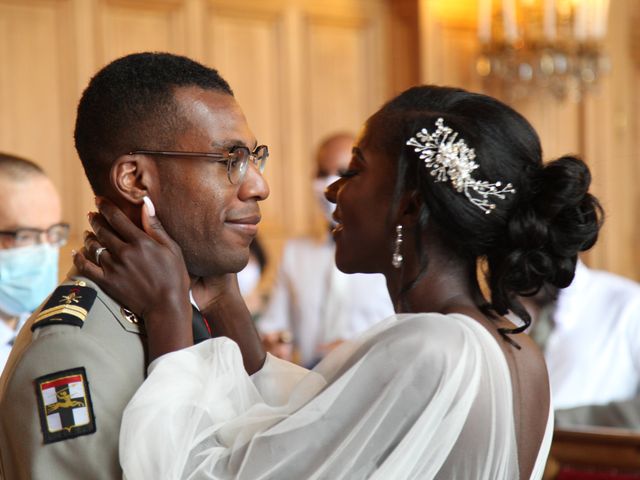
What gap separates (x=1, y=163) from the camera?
304 cm

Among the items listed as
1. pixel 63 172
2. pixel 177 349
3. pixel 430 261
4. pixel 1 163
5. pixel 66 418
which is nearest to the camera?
pixel 66 418

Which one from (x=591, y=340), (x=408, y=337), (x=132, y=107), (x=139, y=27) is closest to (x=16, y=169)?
(x=132, y=107)

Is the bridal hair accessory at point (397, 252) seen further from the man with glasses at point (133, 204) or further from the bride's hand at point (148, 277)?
the bride's hand at point (148, 277)

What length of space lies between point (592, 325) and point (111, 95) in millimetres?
2935

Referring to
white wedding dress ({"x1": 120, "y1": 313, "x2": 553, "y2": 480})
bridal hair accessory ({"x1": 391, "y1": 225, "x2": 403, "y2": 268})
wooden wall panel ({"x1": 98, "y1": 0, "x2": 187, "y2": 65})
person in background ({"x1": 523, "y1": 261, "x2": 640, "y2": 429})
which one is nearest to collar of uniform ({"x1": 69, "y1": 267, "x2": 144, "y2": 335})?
white wedding dress ({"x1": 120, "y1": 313, "x2": 553, "y2": 480})

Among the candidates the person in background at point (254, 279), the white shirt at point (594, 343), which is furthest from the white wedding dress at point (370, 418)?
the person in background at point (254, 279)

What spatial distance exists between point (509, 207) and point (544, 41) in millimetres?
4162

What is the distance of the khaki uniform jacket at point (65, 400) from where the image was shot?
1.68 meters

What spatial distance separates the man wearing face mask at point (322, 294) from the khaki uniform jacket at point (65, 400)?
2763 mm

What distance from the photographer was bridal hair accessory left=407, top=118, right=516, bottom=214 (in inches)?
81.4

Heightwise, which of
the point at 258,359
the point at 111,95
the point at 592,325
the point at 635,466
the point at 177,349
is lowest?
the point at 635,466

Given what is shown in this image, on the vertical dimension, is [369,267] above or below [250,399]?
above

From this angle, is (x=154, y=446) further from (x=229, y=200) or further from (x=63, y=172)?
(x=63, y=172)

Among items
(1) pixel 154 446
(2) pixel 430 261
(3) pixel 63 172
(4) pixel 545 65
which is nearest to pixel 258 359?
(2) pixel 430 261
